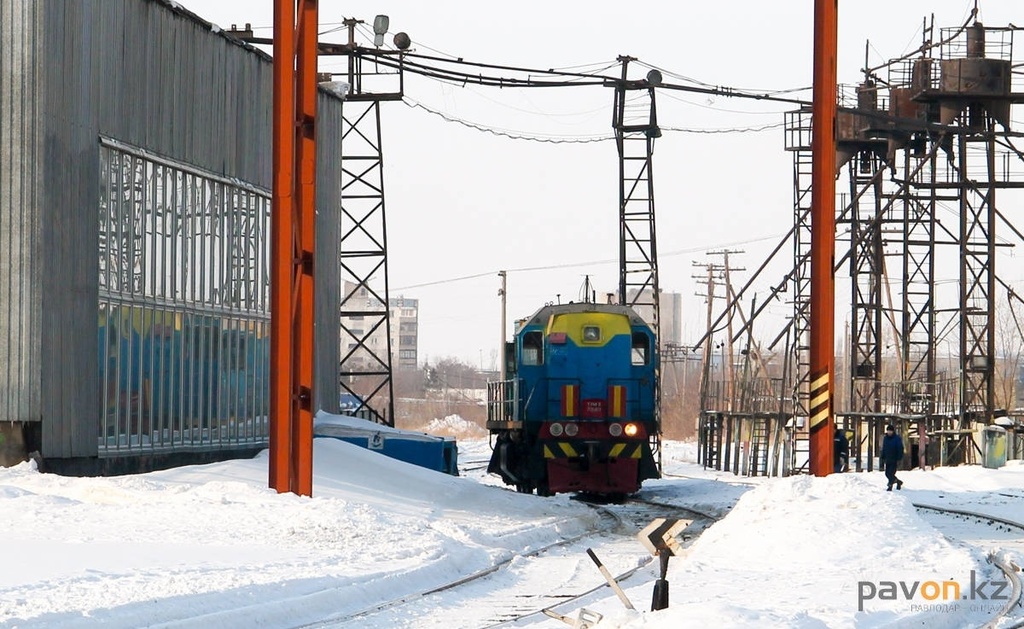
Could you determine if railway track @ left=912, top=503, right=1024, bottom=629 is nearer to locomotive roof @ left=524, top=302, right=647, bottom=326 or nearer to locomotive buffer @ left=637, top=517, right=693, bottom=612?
locomotive buffer @ left=637, top=517, right=693, bottom=612

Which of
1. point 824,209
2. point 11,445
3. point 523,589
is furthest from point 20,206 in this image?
point 824,209

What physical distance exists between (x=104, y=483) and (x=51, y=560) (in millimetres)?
6245

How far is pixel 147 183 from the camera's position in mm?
23391

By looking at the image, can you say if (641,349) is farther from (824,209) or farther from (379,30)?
(379,30)

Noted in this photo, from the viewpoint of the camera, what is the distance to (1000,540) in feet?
70.4

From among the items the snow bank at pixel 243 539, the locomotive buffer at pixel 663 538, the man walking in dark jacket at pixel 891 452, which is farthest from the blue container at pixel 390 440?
the locomotive buffer at pixel 663 538

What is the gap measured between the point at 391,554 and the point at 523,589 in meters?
1.97

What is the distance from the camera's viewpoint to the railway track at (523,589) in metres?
11.9

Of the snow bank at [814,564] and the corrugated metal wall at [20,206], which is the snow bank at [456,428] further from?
the snow bank at [814,564]

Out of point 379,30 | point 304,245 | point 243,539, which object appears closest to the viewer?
point 243,539

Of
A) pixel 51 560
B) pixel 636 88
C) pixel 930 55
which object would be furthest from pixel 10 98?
pixel 930 55

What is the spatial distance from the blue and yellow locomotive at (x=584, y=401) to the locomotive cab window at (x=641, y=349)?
19 millimetres

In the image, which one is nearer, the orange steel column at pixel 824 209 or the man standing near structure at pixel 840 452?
the orange steel column at pixel 824 209

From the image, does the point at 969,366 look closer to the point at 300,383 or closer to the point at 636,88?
the point at 636,88
